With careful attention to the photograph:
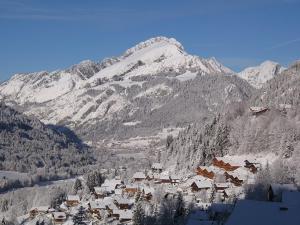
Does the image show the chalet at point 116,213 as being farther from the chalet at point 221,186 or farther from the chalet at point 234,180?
the chalet at point 234,180

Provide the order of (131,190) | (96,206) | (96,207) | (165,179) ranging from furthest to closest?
(165,179) < (131,190) < (96,206) < (96,207)

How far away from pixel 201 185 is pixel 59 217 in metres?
29.5

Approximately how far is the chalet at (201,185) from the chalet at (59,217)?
26.4 m

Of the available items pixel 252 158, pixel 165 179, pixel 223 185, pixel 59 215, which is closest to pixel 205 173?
pixel 165 179

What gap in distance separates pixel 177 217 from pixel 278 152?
1727 inches

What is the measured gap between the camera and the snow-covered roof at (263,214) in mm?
68312

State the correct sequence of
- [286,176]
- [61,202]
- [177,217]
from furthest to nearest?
1. [61,202]
2. [286,176]
3. [177,217]

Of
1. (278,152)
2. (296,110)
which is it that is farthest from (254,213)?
(296,110)

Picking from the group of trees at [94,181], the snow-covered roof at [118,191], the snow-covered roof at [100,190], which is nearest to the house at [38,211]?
the snow-covered roof at [100,190]

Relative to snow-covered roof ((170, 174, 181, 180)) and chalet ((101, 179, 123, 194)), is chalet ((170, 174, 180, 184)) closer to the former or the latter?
snow-covered roof ((170, 174, 181, 180))

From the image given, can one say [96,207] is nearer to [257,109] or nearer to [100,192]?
[100,192]

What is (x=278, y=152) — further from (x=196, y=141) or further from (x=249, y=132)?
(x=196, y=141)

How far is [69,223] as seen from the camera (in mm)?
114188

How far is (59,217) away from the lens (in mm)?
123188
